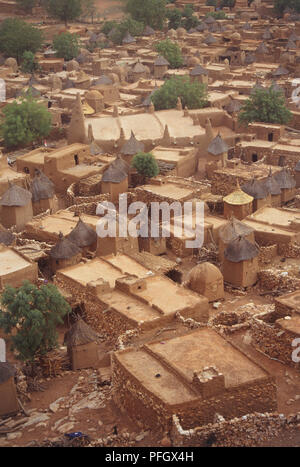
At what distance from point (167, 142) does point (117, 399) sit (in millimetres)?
24312

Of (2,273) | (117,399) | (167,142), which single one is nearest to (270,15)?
(167,142)

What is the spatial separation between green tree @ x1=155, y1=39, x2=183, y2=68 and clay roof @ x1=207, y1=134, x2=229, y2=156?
25877mm

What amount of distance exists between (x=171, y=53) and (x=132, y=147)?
26.5 meters

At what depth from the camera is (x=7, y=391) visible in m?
20.1

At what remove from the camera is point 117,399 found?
64.1 ft

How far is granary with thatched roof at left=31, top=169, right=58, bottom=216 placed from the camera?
35.1 metres

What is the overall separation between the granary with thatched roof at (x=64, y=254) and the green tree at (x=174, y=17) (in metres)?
60.7

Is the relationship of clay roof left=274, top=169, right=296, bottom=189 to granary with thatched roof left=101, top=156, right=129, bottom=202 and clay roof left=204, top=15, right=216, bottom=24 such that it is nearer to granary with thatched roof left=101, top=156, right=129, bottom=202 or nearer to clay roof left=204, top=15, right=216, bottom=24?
granary with thatched roof left=101, top=156, right=129, bottom=202

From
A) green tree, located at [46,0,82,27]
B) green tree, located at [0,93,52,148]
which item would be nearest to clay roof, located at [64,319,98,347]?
green tree, located at [0,93,52,148]

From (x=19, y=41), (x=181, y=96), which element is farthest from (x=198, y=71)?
(x=19, y=41)

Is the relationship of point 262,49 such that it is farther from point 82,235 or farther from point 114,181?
point 82,235

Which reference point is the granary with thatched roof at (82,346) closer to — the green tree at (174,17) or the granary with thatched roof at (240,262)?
the granary with thatched roof at (240,262)

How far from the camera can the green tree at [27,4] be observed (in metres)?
91.0
